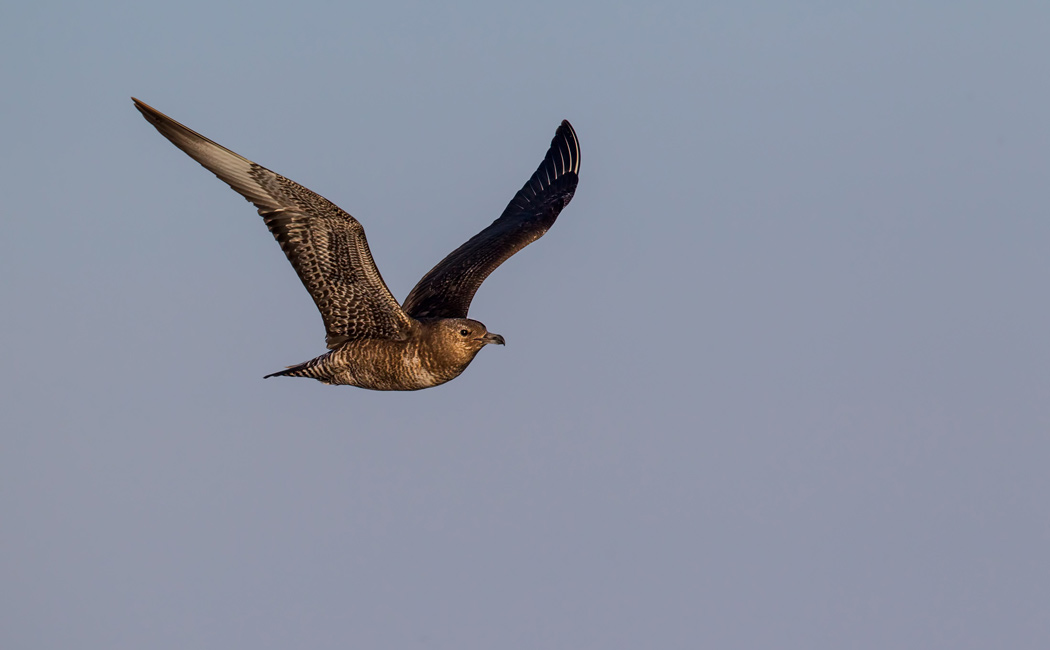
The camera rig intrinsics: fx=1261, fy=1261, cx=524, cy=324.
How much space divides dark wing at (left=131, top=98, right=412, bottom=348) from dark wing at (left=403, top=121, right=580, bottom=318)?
5.79 ft

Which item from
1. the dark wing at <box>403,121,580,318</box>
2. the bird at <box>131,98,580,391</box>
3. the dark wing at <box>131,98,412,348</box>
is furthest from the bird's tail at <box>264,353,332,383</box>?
the dark wing at <box>403,121,580,318</box>

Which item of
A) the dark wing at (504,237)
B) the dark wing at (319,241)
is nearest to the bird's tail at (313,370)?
the dark wing at (319,241)

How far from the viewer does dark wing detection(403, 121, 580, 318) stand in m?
17.6

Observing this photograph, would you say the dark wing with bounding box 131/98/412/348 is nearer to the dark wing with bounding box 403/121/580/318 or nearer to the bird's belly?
the bird's belly

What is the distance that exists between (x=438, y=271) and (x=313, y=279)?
12.5 feet

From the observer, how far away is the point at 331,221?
14195 millimetres

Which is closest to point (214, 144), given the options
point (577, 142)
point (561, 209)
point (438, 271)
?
point (438, 271)

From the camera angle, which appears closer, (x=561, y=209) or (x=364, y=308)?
(x=364, y=308)

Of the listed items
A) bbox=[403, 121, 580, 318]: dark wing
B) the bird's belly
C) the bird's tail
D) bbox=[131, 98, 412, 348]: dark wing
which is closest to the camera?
bbox=[131, 98, 412, 348]: dark wing

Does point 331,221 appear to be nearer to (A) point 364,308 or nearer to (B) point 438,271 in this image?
(A) point 364,308

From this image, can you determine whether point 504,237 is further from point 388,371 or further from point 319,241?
point 319,241

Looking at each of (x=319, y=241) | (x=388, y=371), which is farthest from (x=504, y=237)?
(x=319, y=241)

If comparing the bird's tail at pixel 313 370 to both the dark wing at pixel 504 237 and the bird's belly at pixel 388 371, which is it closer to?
the bird's belly at pixel 388 371

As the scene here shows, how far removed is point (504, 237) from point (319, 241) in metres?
5.31
